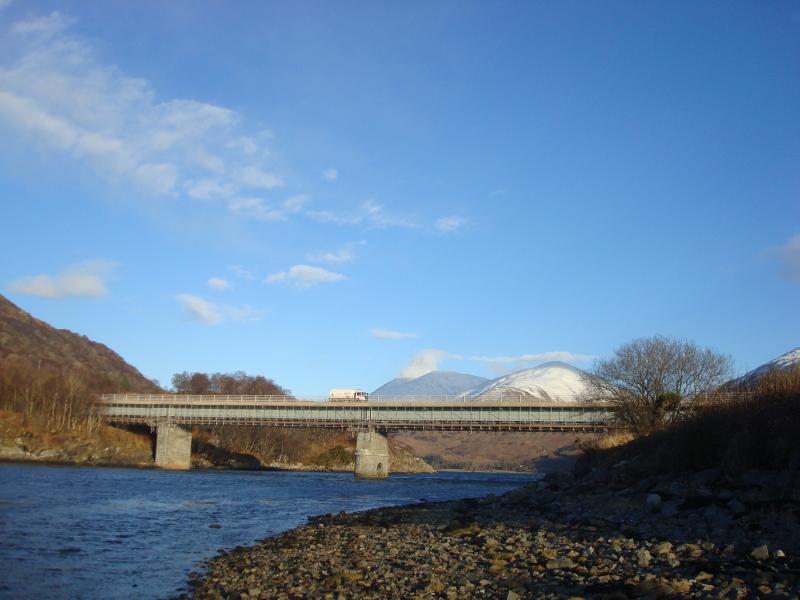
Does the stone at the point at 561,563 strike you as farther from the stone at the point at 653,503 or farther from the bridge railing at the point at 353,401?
the bridge railing at the point at 353,401

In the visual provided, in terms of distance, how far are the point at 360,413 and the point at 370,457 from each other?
733cm

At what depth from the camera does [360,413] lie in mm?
103062

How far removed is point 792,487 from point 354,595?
534 inches

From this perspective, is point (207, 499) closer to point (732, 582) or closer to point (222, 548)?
point (222, 548)

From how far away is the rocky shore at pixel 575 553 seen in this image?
1338cm

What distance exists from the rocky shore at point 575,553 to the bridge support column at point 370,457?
71.9 meters

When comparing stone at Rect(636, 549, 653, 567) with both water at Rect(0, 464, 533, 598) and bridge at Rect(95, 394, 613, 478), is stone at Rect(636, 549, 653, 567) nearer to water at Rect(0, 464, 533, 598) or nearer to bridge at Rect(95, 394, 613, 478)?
water at Rect(0, 464, 533, 598)

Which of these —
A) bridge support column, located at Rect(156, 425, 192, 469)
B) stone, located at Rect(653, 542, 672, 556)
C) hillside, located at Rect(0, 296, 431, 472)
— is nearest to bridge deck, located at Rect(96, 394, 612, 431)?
bridge support column, located at Rect(156, 425, 192, 469)

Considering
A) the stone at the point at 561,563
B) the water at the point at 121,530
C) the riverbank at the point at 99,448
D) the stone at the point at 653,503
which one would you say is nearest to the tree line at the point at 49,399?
the riverbank at the point at 99,448

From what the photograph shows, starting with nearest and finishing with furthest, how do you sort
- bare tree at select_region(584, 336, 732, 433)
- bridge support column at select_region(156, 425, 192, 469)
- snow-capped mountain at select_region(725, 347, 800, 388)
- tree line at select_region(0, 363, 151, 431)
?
snow-capped mountain at select_region(725, 347, 800, 388), bare tree at select_region(584, 336, 732, 433), bridge support column at select_region(156, 425, 192, 469), tree line at select_region(0, 363, 151, 431)

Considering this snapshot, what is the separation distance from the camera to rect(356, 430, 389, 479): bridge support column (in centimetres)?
9844

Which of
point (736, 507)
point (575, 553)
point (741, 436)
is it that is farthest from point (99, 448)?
point (736, 507)

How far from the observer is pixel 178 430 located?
111 m

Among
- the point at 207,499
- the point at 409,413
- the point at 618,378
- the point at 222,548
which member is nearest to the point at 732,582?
the point at 222,548
